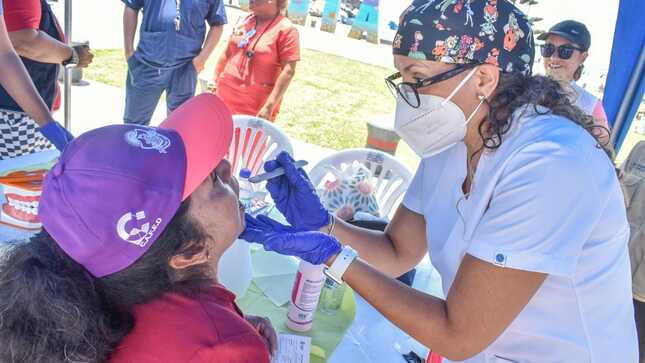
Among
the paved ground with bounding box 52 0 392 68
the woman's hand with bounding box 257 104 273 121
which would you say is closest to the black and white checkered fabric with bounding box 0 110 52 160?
the woman's hand with bounding box 257 104 273 121

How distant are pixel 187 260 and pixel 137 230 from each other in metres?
0.17

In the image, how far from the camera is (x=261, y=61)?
3.53m

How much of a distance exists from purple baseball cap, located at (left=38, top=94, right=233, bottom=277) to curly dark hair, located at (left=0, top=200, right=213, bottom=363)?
4 cm

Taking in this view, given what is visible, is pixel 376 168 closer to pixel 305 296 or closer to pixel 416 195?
pixel 416 195

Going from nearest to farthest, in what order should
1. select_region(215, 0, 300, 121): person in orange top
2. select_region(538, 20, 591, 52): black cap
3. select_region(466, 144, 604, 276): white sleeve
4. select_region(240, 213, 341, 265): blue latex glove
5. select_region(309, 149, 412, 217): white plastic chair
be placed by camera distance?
select_region(466, 144, 604, 276): white sleeve, select_region(240, 213, 341, 265): blue latex glove, select_region(309, 149, 412, 217): white plastic chair, select_region(538, 20, 591, 52): black cap, select_region(215, 0, 300, 121): person in orange top

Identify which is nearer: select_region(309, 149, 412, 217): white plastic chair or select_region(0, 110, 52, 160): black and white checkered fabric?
select_region(0, 110, 52, 160): black and white checkered fabric

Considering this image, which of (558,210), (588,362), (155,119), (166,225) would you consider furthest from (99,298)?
(155,119)

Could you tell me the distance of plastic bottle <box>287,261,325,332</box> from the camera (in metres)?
1.32

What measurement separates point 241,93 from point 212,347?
9.33ft

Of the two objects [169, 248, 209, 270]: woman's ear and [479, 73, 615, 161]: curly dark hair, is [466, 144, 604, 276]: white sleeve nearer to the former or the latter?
[479, 73, 615, 161]: curly dark hair

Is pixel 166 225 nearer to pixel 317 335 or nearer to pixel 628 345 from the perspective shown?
pixel 317 335

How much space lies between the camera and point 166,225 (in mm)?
966

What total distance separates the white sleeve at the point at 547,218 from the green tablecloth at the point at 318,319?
21.3 inches

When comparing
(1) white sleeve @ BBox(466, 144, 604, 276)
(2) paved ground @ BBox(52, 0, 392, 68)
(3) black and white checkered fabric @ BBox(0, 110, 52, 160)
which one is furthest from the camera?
(2) paved ground @ BBox(52, 0, 392, 68)
